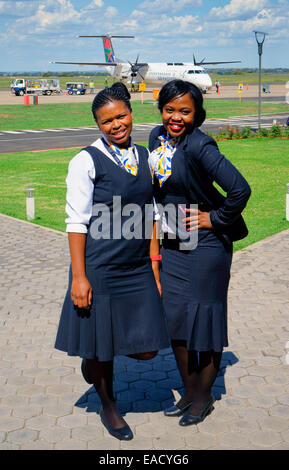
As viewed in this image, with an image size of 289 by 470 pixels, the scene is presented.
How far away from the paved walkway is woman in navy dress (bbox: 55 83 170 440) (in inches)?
25.1

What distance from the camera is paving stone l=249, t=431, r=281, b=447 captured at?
3.60 metres

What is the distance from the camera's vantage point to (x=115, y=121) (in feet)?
10.8

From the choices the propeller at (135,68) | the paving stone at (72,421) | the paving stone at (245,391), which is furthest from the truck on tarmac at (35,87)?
the paving stone at (72,421)

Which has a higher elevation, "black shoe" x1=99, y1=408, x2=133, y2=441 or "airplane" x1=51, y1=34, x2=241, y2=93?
"airplane" x1=51, y1=34, x2=241, y2=93

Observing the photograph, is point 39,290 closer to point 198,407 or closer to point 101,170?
point 198,407

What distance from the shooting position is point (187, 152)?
11.0ft

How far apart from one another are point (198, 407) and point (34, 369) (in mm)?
1613

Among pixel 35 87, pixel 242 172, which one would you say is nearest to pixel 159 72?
pixel 35 87

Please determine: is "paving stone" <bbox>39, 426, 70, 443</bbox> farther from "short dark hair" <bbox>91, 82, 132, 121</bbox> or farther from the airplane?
the airplane

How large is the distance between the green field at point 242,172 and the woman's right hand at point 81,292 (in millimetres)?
5745

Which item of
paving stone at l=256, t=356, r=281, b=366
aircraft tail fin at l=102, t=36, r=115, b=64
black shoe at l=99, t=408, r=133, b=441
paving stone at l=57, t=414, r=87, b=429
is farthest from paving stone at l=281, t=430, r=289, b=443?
aircraft tail fin at l=102, t=36, r=115, b=64

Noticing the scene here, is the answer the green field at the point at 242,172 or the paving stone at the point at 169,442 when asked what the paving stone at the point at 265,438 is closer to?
the paving stone at the point at 169,442
